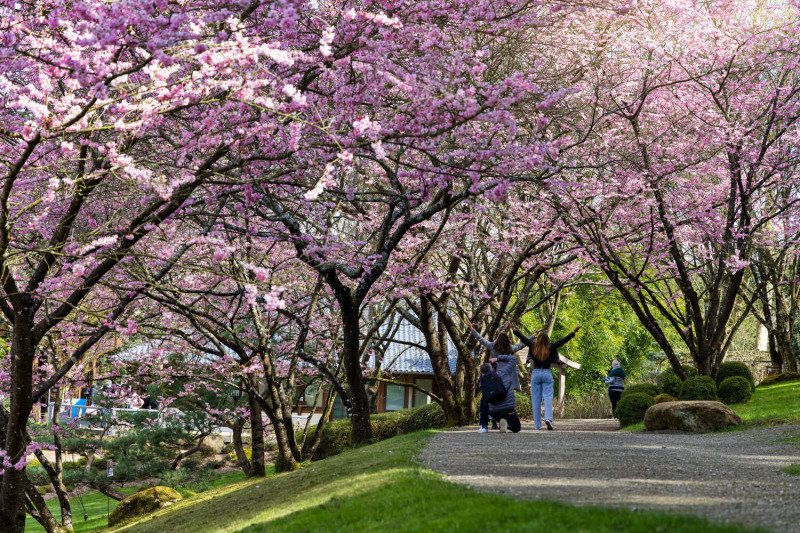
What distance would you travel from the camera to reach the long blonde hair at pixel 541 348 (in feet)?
45.0

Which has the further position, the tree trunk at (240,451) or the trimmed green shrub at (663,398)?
the tree trunk at (240,451)

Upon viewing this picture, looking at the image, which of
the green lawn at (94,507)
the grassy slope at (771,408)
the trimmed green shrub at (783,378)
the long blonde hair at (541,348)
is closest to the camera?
the long blonde hair at (541,348)

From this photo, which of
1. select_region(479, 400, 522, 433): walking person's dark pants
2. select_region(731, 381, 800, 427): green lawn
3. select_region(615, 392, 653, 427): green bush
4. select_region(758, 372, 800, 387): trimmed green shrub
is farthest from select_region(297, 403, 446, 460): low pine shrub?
select_region(758, 372, 800, 387): trimmed green shrub

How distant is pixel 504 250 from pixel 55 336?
9900mm

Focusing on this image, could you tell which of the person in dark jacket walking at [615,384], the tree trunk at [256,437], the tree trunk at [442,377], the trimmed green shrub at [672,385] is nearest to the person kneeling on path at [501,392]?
the tree trunk at [442,377]

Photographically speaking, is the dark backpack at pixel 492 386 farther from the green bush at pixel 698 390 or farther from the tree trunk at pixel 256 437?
the green bush at pixel 698 390

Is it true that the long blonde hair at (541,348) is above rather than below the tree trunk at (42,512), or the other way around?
above

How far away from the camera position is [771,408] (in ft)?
53.7

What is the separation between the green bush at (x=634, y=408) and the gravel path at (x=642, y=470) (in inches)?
134

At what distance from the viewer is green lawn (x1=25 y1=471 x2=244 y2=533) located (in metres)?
16.6

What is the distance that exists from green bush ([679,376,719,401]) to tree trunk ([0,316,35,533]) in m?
13.7

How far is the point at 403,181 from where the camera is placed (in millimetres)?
13758

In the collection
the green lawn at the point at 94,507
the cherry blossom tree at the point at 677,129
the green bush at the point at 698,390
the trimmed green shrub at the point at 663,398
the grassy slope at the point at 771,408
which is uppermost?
the cherry blossom tree at the point at 677,129

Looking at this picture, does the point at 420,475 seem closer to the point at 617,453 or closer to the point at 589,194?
the point at 617,453
